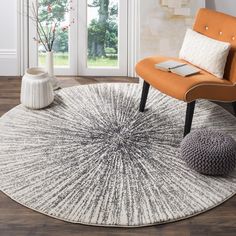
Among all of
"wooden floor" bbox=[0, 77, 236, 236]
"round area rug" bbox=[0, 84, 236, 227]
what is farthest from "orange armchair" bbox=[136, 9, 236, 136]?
"wooden floor" bbox=[0, 77, 236, 236]

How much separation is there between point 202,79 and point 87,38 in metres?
1.71

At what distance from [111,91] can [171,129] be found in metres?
0.91

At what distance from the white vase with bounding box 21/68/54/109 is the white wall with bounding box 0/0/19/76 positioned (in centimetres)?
93

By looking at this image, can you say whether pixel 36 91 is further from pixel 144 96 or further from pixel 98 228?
pixel 98 228

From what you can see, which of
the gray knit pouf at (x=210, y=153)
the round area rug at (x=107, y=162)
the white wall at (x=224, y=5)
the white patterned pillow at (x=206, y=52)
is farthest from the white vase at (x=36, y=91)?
the white wall at (x=224, y=5)

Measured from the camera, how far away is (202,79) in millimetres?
3447

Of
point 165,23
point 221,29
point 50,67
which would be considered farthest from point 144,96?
point 50,67

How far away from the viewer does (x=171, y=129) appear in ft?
12.1

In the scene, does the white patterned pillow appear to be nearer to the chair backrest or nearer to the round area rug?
the chair backrest

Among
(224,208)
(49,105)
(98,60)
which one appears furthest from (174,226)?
(98,60)

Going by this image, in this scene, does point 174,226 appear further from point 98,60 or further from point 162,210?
point 98,60

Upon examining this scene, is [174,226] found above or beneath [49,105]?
beneath

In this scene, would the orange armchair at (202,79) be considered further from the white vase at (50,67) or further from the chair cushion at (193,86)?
the white vase at (50,67)

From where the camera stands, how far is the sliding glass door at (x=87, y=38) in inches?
189
